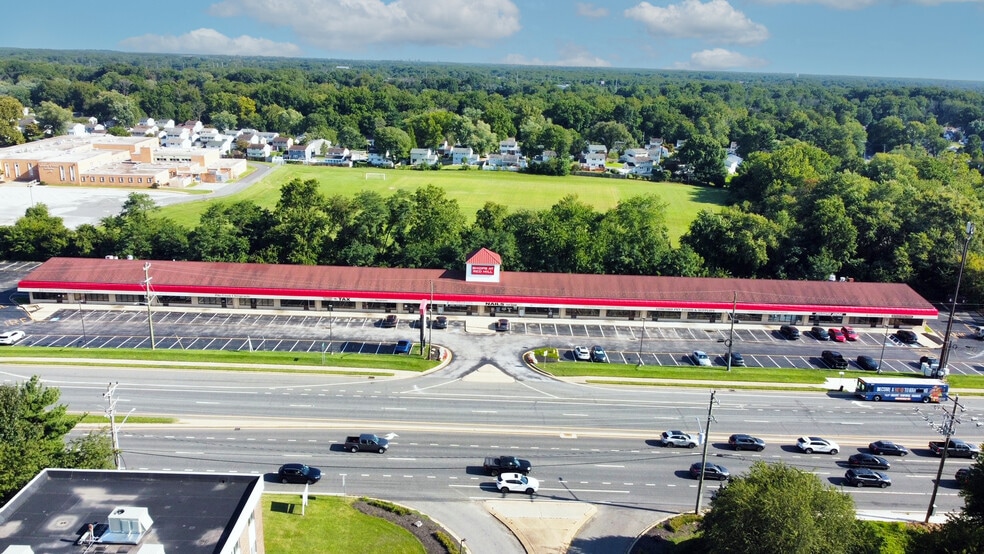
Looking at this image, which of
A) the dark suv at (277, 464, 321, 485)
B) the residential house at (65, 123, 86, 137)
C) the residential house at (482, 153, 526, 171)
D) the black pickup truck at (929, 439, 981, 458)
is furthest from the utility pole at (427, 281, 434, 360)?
the residential house at (65, 123, 86, 137)

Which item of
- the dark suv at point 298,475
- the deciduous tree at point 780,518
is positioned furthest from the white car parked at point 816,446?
the dark suv at point 298,475


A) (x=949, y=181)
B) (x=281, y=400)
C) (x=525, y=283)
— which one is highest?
(x=949, y=181)

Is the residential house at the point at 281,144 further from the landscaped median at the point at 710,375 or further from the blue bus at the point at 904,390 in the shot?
the blue bus at the point at 904,390

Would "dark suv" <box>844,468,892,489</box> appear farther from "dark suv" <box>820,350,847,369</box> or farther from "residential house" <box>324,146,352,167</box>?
"residential house" <box>324,146,352,167</box>

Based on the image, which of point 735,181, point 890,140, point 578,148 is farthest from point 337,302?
point 890,140

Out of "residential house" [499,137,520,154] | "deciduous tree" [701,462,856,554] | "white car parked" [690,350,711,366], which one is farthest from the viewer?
"residential house" [499,137,520,154]

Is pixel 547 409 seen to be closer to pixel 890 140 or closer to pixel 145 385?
pixel 145 385
